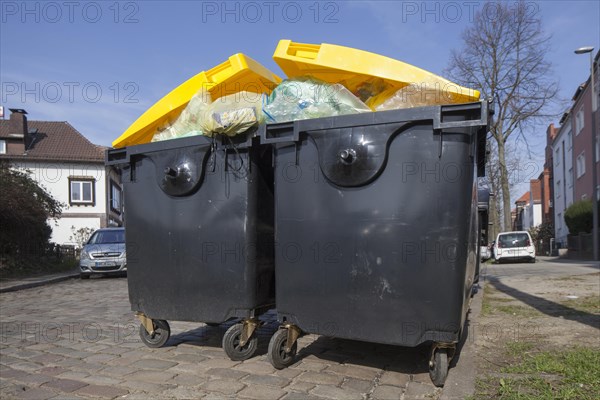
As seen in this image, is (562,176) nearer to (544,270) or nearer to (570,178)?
(570,178)

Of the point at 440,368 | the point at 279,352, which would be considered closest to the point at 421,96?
the point at 440,368

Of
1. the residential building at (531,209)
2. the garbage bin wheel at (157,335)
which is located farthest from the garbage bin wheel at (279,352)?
the residential building at (531,209)

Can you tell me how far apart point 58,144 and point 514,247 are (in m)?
31.9

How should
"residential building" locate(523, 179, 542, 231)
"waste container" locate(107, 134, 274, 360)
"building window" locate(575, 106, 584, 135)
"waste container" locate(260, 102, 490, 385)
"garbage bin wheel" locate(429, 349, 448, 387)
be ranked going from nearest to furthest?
1. "waste container" locate(260, 102, 490, 385)
2. "garbage bin wheel" locate(429, 349, 448, 387)
3. "waste container" locate(107, 134, 274, 360)
4. "building window" locate(575, 106, 584, 135)
5. "residential building" locate(523, 179, 542, 231)

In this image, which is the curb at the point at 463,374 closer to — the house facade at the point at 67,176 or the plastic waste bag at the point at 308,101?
the plastic waste bag at the point at 308,101

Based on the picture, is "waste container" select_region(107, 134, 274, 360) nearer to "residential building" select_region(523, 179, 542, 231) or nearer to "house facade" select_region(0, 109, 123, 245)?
"house facade" select_region(0, 109, 123, 245)

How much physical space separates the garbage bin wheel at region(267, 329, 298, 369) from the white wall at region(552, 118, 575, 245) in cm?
3188

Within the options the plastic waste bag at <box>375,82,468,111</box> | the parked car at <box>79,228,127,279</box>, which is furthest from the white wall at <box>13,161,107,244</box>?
the plastic waste bag at <box>375,82,468,111</box>

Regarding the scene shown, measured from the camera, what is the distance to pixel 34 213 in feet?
51.1

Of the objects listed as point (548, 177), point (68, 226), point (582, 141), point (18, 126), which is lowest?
point (68, 226)

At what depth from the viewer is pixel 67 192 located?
34.5 meters

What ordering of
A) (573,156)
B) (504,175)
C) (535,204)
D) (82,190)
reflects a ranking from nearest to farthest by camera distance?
(504,175) → (573,156) → (82,190) → (535,204)

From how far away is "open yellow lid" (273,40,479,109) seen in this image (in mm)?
3359

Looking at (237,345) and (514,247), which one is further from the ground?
(237,345)
